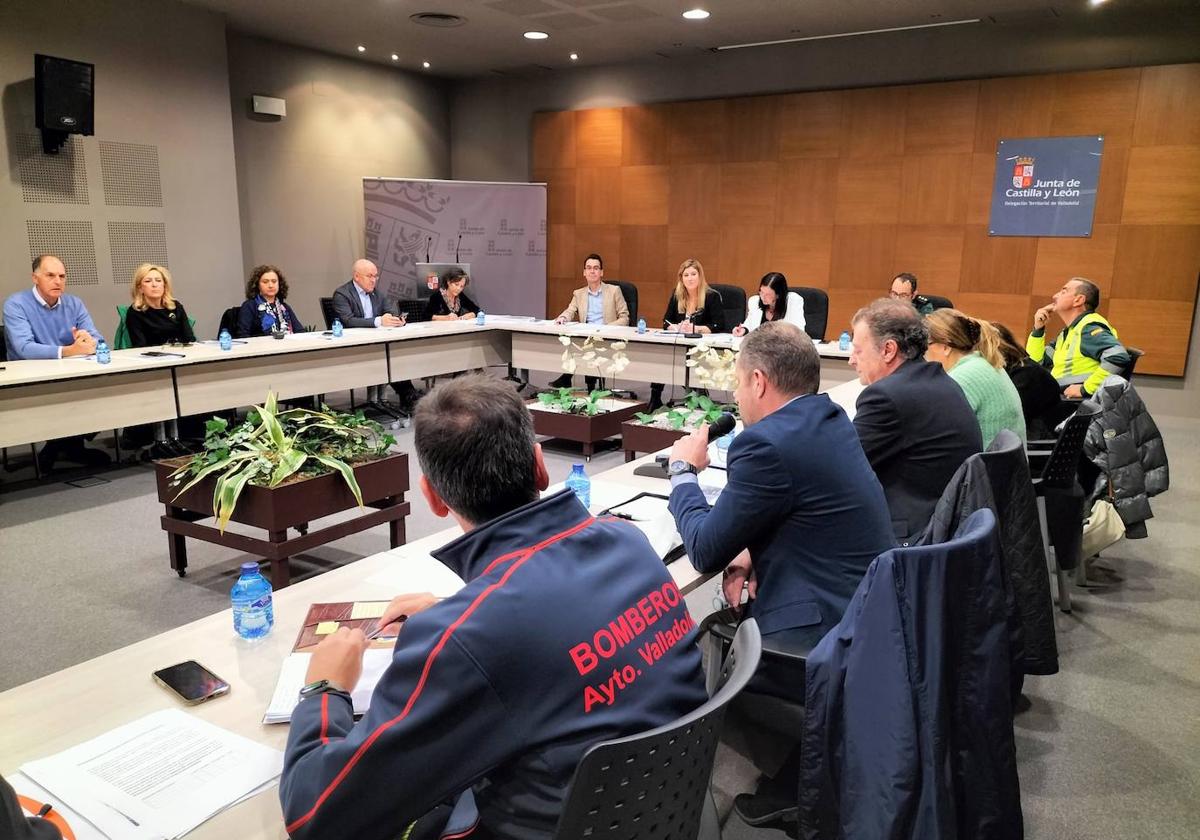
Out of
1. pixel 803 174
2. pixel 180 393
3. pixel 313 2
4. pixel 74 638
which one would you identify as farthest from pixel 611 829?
pixel 803 174

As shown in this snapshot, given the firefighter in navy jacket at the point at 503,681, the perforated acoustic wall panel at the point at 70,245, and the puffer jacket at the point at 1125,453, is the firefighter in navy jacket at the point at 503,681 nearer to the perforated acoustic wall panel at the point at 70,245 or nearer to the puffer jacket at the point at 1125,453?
the puffer jacket at the point at 1125,453

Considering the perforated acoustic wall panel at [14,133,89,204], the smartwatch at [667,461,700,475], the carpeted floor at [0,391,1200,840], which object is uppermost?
the perforated acoustic wall panel at [14,133,89,204]

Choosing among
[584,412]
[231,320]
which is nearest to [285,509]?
[584,412]

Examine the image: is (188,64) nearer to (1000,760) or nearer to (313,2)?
(313,2)

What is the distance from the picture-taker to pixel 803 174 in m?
7.91

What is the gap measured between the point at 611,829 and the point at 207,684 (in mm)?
853

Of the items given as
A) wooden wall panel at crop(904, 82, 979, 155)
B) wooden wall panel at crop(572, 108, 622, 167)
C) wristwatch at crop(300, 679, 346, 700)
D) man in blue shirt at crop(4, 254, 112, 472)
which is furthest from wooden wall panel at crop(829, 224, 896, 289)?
wristwatch at crop(300, 679, 346, 700)

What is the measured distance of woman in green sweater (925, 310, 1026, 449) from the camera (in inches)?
111

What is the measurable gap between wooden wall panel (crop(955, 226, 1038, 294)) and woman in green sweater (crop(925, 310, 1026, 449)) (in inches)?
180

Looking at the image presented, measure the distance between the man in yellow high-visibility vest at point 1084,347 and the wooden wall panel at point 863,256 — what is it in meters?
2.87

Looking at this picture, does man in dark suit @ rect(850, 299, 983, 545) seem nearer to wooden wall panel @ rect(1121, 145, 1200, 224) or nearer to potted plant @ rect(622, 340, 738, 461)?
potted plant @ rect(622, 340, 738, 461)

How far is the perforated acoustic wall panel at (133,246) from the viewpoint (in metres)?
6.63

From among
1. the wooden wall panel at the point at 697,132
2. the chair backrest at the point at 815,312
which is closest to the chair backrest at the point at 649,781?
the chair backrest at the point at 815,312

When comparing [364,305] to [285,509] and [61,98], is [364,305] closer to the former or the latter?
[61,98]
